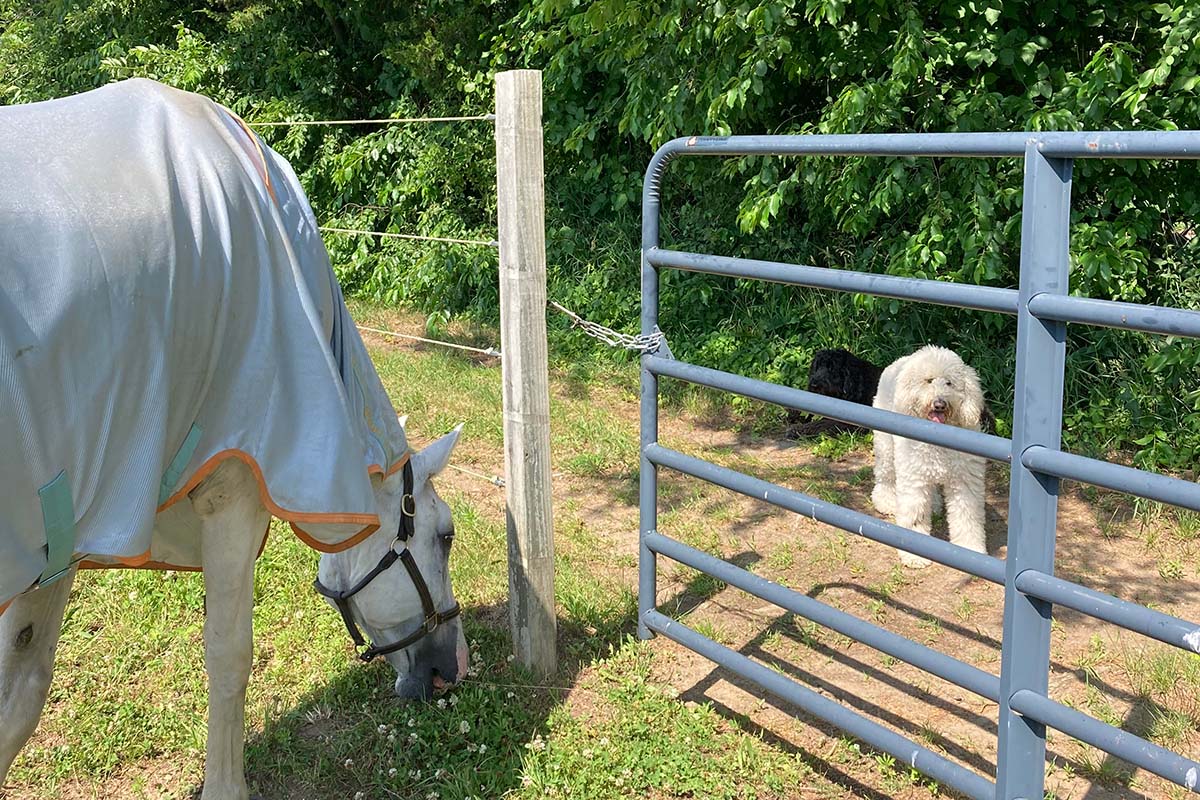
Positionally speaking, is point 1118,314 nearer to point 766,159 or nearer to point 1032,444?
point 1032,444

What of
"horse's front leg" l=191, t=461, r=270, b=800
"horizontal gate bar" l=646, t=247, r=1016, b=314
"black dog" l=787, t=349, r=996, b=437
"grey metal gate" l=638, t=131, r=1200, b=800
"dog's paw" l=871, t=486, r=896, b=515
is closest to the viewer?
"grey metal gate" l=638, t=131, r=1200, b=800

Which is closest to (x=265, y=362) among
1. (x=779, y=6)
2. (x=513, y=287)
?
(x=513, y=287)

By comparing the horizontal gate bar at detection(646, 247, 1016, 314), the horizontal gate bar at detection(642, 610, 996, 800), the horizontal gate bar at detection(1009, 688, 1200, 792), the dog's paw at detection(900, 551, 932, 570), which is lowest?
the dog's paw at detection(900, 551, 932, 570)

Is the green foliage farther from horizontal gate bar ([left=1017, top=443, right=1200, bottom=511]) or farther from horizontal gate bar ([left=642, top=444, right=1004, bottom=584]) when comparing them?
horizontal gate bar ([left=1017, top=443, right=1200, bottom=511])

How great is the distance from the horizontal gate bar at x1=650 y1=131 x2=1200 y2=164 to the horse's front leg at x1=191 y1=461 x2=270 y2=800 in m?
1.59

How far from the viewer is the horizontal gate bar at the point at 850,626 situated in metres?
2.71

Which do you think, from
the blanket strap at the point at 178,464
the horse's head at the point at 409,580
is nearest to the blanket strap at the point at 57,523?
the blanket strap at the point at 178,464

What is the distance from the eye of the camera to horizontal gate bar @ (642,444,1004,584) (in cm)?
Result: 266

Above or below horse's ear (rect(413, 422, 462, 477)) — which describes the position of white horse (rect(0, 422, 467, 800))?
below

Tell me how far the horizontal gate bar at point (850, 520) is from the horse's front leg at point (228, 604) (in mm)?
1289

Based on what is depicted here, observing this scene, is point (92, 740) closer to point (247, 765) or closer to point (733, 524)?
point (247, 765)

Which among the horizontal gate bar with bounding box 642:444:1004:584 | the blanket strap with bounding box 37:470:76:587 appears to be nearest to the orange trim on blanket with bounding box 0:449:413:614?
the blanket strap with bounding box 37:470:76:587

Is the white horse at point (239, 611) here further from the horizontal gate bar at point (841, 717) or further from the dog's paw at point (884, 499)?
the dog's paw at point (884, 499)

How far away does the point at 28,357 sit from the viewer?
7.34ft
